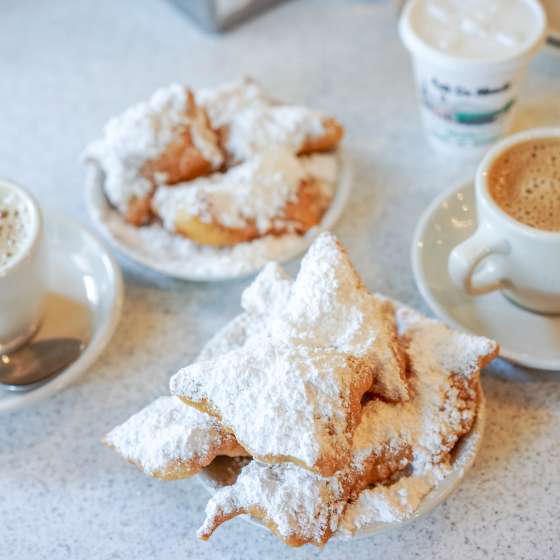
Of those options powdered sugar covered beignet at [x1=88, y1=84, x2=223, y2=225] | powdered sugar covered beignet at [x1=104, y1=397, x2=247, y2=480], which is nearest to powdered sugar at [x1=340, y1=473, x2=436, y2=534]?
powdered sugar covered beignet at [x1=104, y1=397, x2=247, y2=480]

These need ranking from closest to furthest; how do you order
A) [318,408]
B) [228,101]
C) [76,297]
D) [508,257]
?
[318,408], [508,257], [76,297], [228,101]

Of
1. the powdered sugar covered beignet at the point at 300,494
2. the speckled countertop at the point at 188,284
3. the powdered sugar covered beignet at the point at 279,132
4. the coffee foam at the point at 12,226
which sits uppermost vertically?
the coffee foam at the point at 12,226

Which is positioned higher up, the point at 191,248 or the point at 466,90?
the point at 466,90

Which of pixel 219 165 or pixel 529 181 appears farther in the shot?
pixel 219 165

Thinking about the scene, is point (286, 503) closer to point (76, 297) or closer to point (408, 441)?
point (408, 441)

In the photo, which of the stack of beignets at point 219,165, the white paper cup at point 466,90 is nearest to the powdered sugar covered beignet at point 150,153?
the stack of beignets at point 219,165

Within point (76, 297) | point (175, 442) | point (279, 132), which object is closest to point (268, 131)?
point (279, 132)

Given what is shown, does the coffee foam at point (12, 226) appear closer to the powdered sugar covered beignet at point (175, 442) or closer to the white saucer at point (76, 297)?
the white saucer at point (76, 297)

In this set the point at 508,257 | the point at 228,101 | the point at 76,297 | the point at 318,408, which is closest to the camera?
the point at 318,408
